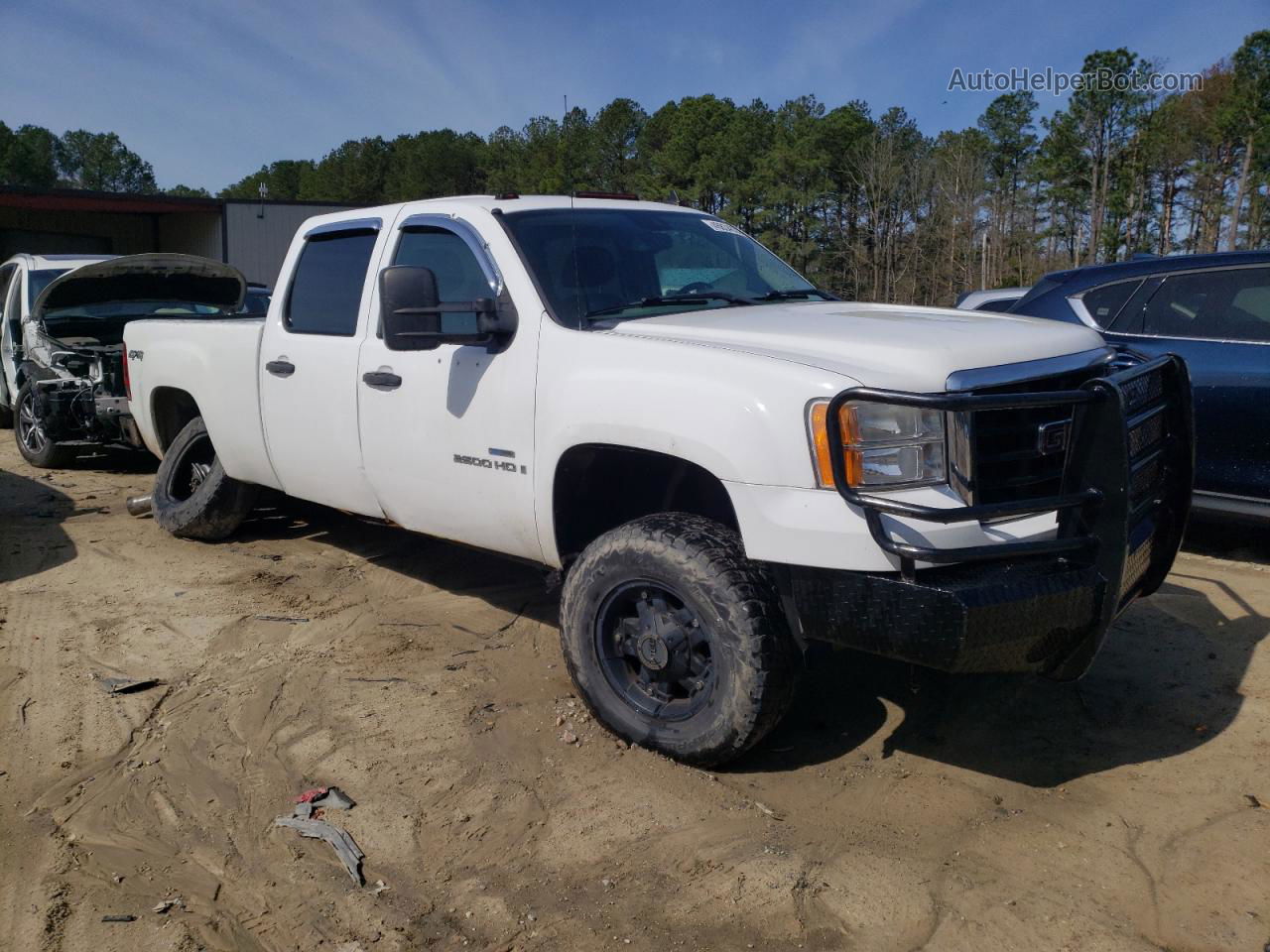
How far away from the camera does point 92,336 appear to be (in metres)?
9.48

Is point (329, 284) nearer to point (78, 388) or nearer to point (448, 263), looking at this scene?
point (448, 263)

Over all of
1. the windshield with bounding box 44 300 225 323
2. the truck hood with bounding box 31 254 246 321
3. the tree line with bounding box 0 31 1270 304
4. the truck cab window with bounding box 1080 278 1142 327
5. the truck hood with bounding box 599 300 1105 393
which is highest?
the tree line with bounding box 0 31 1270 304

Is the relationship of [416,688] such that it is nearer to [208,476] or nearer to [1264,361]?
[208,476]

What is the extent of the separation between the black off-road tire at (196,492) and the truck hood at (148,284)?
2806 mm

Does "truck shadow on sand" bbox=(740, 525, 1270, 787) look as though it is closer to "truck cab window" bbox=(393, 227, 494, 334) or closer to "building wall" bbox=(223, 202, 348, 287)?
"truck cab window" bbox=(393, 227, 494, 334)

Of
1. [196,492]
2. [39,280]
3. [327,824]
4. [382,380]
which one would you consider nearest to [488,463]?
[382,380]

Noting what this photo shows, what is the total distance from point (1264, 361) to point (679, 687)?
4069 mm

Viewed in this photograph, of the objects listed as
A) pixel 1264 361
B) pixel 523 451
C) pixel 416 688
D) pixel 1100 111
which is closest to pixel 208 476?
pixel 416 688

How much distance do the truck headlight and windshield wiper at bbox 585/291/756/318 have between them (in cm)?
127

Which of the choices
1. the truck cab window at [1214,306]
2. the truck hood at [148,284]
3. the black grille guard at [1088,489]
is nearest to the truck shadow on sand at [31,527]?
the truck hood at [148,284]

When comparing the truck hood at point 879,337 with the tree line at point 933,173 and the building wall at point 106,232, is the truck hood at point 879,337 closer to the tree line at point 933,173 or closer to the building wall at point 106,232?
the building wall at point 106,232

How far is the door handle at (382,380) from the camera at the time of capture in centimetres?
441

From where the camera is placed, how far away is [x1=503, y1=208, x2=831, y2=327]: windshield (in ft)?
13.3

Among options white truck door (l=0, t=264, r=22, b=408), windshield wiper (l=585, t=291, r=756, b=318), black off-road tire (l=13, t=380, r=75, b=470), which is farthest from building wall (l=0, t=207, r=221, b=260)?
windshield wiper (l=585, t=291, r=756, b=318)
